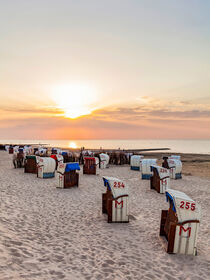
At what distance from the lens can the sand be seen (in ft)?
16.1

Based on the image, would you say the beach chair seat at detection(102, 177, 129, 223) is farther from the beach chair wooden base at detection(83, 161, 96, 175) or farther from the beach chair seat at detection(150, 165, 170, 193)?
the beach chair wooden base at detection(83, 161, 96, 175)

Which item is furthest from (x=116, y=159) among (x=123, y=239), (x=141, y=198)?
(x=123, y=239)

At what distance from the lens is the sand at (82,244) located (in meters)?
4.90

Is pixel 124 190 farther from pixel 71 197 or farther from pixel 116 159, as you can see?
pixel 116 159

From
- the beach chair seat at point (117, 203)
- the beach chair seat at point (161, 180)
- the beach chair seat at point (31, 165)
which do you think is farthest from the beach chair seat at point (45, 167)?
the beach chair seat at point (117, 203)

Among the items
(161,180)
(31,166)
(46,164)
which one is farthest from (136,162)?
(31,166)

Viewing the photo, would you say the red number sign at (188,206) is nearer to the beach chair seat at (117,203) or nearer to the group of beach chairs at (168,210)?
the group of beach chairs at (168,210)

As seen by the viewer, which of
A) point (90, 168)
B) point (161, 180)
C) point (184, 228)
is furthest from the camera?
point (90, 168)

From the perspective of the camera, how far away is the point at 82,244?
6.41 m

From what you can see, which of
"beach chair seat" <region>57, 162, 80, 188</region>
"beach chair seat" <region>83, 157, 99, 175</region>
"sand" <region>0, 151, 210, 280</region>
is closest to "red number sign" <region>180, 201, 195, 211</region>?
"sand" <region>0, 151, 210, 280</region>

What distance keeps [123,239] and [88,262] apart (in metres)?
Result: 1.98

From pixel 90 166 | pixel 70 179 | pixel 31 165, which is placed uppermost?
pixel 31 165

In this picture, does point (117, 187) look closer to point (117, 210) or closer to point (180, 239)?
point (117, 210)

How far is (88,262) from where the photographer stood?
5.36m
